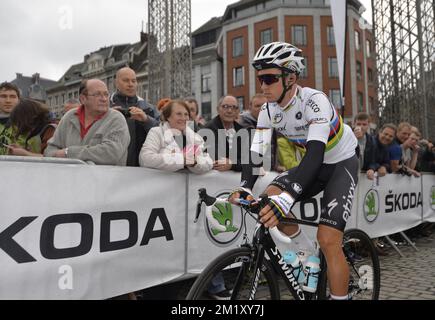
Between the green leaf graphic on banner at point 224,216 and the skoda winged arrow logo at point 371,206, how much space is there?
293cm

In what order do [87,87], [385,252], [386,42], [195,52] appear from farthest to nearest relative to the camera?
[195,52], [386,42], [385,252], [87,87]

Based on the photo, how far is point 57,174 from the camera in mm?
3109

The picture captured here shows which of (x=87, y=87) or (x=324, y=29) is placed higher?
(x=324, y=29)

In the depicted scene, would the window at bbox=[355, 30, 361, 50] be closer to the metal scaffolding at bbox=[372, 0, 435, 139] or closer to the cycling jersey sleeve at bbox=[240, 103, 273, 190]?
the metal scaffolding at bbox=[372, 0, 435, 139]

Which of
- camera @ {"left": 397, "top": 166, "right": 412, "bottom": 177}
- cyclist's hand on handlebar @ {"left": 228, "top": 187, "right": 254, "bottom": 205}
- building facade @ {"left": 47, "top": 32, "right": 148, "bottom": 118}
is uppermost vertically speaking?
building facade @ {"left": 47, "top": 32, "right": 148, "bottom": 118}

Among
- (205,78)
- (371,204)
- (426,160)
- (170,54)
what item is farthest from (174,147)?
(205,78)

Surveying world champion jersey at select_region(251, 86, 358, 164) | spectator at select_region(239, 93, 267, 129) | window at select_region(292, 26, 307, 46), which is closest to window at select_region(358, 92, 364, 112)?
window at select_region(292, 26, 307, 46)

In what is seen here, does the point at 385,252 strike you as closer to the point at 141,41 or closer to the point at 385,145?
the point at 385,145

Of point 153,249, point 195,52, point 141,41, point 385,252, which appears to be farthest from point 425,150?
point 141,41

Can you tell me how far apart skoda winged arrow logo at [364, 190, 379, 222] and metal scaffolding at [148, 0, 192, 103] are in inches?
783

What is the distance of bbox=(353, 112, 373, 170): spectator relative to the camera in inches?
257

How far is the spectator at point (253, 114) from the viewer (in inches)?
224

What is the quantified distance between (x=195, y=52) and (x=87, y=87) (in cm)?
4980

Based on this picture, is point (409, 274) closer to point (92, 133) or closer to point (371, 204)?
point (371, 204)
